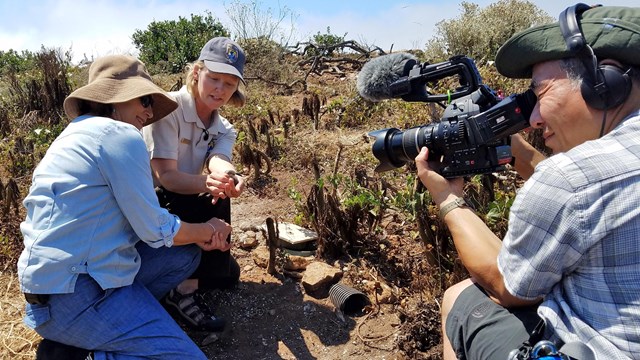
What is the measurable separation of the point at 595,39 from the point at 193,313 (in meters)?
2.27

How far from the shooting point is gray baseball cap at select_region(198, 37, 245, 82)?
2.97 meters

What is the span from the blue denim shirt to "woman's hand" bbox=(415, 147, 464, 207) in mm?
1077

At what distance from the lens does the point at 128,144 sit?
87.0 inches

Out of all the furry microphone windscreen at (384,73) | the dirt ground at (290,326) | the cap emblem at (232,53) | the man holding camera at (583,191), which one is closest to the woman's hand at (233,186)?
the cap emblem at (232,53)

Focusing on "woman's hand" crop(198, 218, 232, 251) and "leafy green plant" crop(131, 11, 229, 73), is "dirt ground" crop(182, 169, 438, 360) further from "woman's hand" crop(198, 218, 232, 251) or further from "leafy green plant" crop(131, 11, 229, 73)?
"leafy green plant" crop(131, 11, 229, 73)

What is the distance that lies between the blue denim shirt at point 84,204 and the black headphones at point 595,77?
1581mm

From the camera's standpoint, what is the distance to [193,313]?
9.75ft

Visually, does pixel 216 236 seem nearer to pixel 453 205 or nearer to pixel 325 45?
pixel 453 205

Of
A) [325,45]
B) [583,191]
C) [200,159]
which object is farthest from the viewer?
[325,45]

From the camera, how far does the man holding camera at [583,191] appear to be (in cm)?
146

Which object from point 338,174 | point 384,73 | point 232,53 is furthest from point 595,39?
point 338,174

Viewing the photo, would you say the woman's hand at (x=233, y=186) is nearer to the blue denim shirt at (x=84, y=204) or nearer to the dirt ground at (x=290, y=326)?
the blue denim shirt at (x=84, y=204)

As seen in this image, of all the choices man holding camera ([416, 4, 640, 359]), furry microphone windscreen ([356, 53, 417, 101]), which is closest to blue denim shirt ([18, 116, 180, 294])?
furry microphone windscreen ([356, 53, 417, 101])

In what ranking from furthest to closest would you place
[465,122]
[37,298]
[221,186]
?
[221,186]
[37,298]
[465,122]
